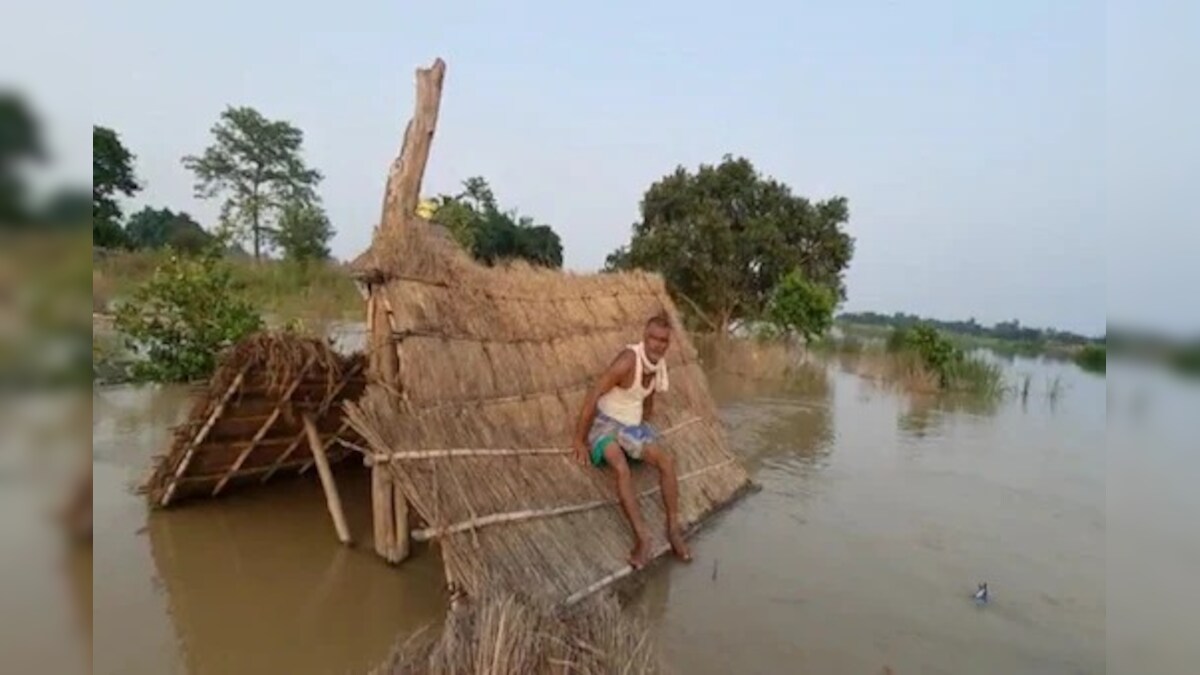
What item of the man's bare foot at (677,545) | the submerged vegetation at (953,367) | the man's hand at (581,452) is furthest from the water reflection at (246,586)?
the submerged vegetation at (953,367)

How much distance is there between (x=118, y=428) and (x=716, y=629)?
5693 mm

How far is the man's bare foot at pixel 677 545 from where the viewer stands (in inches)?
216

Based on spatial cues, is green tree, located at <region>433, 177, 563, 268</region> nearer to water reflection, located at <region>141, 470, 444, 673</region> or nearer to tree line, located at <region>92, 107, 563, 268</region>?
tree line, located at <region>92, 107, 563, 268</region>

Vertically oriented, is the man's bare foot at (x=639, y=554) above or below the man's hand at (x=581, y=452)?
below

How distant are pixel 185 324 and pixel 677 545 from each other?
6.55m

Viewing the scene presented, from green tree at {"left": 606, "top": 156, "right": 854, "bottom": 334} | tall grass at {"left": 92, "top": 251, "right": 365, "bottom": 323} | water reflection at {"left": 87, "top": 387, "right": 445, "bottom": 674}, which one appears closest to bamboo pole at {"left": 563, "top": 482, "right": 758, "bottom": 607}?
water reflection at {"left": 87, "top": 387, "right": 445, "bottom": 674}

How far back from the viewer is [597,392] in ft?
17.2

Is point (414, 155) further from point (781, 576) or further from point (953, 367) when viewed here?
point (953, 367)

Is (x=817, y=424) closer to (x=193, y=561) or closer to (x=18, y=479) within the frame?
(x=193, y=561)

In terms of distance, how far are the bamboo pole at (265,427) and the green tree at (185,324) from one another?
149 inches

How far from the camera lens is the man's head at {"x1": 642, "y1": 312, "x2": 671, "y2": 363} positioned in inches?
208

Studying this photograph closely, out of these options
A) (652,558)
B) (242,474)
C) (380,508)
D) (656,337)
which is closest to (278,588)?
(380,508)

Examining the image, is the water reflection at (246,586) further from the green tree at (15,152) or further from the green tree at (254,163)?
the green tree at (254,163)

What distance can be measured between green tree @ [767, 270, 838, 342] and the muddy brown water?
8939 mm
